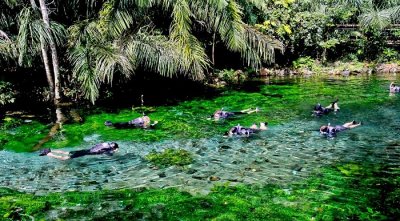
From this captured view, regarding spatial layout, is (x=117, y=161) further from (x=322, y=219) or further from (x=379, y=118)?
(x=379, y=118)

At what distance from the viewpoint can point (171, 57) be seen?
14703mm

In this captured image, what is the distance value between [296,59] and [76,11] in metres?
13.6

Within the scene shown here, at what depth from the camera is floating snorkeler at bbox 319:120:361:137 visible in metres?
10.2

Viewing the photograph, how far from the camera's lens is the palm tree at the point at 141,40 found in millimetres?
13961

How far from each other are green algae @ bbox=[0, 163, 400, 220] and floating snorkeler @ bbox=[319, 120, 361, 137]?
2929mm

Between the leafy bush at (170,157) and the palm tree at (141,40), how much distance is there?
525 cm

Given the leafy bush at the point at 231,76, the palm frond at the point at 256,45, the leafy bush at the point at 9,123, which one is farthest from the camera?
the leafy bush at the point at 231,76

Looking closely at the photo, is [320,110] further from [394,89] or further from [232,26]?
[394,89]

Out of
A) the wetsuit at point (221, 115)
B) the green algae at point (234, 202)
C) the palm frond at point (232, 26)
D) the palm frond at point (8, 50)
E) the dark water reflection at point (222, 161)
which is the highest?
the palm frond at point (232, 26)

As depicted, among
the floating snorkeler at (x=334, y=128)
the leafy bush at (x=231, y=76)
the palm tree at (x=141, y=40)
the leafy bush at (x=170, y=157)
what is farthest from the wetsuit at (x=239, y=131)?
the leafy bush at (x=231, y=76)

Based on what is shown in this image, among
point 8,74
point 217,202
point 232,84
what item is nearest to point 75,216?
point 217,202

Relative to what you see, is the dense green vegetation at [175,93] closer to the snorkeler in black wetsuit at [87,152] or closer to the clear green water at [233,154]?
the clear green water at [233,154]

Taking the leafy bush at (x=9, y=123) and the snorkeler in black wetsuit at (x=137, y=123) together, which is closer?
the snorkeler in black wetsuit at (x=137, y=123)

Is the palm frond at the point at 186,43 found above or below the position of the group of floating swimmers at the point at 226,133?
above
